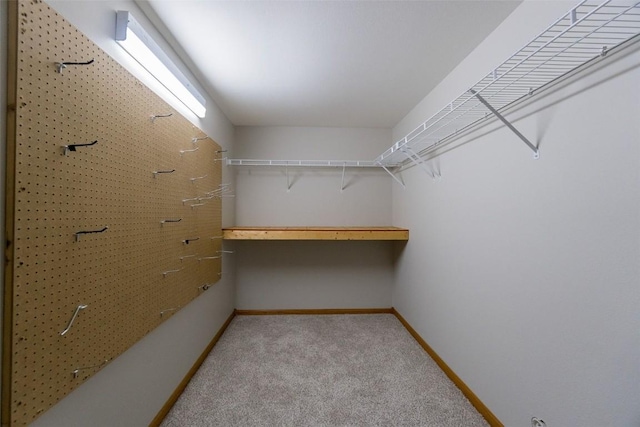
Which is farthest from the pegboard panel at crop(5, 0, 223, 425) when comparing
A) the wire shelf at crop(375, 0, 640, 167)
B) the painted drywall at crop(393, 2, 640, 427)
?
the painted drywall at crop(393, 2, 640, 427)

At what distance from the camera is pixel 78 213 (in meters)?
0.99

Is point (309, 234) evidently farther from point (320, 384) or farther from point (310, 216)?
point (320, 384)

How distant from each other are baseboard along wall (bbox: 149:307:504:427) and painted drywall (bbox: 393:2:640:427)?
0.06 m

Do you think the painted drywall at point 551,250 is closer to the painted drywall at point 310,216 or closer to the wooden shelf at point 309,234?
the wooden shelf at point 309,234

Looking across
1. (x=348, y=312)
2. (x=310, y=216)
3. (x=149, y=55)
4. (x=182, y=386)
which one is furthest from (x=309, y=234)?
(x=149, y=55)

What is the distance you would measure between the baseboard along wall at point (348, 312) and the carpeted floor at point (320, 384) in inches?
1.6

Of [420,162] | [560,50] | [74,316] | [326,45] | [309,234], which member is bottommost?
[74,316]

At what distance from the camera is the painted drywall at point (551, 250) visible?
955 millimetres

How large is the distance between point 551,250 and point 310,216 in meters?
2.53

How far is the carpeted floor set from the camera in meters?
1.67

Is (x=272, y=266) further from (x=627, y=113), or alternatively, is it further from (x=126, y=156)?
(x=627, y=113)

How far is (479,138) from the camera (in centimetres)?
172

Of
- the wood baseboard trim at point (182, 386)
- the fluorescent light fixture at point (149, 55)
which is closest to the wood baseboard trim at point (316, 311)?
the wood baseboard trim at point (182, 386)

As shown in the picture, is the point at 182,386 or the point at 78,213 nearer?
the point at 78,213
